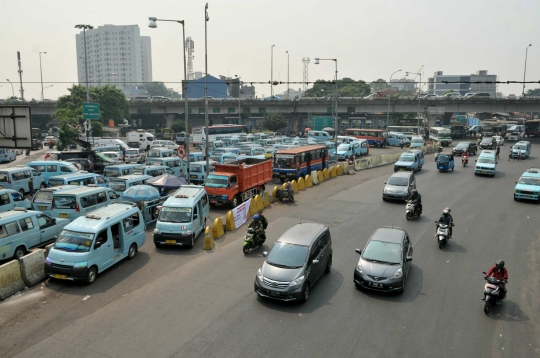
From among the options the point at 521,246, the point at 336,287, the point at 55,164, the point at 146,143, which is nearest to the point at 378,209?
the point at 521,246

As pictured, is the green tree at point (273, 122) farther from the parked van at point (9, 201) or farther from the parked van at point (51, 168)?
the parked van at point (9, 201)

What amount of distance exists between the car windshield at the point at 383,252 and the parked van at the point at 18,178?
21020 millimetres

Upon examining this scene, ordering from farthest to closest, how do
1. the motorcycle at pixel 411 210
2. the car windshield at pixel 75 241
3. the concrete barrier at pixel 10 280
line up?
the motorcycle at pixel 411 210, the car windshield at pixel 75 241, the concrete barrier at pixel 10 280

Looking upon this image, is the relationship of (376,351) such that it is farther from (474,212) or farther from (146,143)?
(146,143)

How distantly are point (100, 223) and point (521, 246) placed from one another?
16.1 m

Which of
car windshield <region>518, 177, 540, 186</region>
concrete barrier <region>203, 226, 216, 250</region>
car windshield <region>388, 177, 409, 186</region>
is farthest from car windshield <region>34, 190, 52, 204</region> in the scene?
car windshield <region>518, 177, 540, 186</region>

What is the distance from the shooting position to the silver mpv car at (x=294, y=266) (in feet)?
38.9

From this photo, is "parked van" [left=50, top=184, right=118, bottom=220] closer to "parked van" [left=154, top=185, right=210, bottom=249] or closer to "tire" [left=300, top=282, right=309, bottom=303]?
"parked van" [left=154, top=185, right=210, bottom=249]

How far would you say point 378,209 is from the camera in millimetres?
23812

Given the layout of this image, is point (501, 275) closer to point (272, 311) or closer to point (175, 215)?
point (272, 311)

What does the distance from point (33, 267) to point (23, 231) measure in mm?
2218

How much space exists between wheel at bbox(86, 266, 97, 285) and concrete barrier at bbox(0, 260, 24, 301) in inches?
79.2

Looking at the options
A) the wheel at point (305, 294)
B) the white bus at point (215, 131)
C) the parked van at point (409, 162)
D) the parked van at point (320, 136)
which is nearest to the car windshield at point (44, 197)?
the wheel at point (305, 294)

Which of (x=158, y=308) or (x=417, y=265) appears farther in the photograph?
(x=417, y=265)
